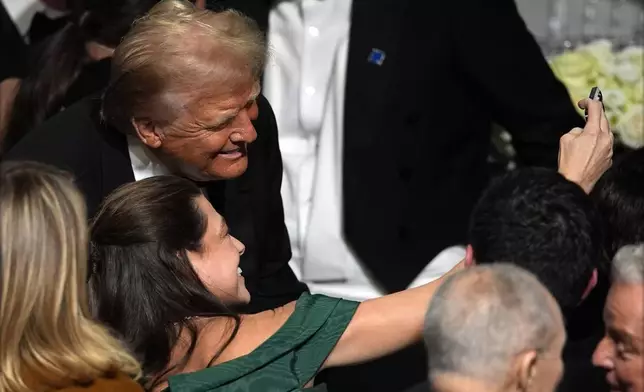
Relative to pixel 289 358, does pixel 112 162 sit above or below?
above

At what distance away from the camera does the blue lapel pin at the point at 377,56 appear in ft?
8.84

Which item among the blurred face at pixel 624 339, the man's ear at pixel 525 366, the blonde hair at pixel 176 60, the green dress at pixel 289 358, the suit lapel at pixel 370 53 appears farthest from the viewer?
the suit lapel at pixel 370 53

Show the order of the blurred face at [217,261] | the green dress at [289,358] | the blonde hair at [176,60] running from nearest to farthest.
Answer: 1. the green dress at [289,358]
2. the blurred face at [217,261]
3. the blonde hair at [176,60]

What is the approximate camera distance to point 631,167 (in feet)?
6.33

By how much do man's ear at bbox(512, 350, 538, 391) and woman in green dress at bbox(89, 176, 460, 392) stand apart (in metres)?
0.42

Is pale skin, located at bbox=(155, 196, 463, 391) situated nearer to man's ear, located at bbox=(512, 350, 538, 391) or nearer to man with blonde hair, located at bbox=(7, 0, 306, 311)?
man with blonde hair, located at bbox=(7, 0, 306, 311)

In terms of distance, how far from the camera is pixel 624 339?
1.62m

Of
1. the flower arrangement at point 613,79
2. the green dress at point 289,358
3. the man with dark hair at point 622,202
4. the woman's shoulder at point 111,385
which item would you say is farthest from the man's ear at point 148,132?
the flower arrangement at point 613,79

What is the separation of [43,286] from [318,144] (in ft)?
4.02

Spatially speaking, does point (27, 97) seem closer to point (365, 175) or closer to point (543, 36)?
point (365, 175)

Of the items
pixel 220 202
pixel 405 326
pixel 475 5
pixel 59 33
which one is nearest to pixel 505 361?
pixel 405 326

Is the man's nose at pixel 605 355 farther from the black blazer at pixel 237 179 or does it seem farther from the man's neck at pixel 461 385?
the black blazer at pixel 237 179

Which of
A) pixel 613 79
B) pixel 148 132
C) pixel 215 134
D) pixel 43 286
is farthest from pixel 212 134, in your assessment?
pixel 613 79

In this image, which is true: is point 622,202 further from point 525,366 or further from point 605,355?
point 525,366
